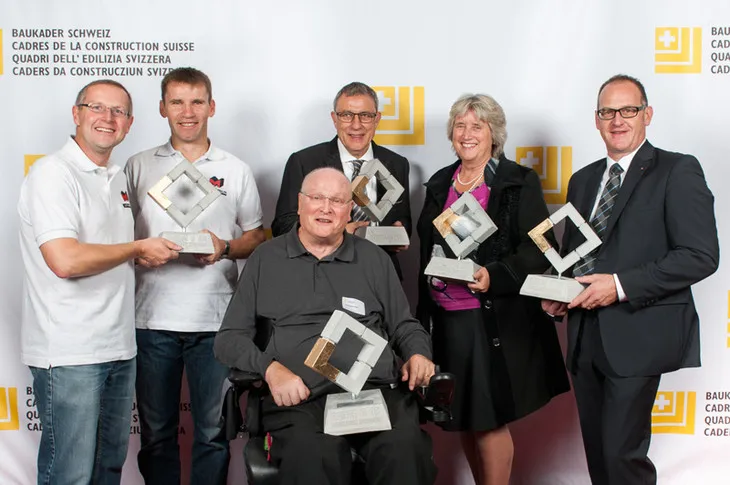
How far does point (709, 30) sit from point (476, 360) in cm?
221

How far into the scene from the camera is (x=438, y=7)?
12.3 ft

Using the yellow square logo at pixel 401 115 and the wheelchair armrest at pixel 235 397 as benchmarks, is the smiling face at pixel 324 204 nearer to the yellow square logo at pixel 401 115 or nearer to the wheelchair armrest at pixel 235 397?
the wheelchair armrest at pixel 235 397

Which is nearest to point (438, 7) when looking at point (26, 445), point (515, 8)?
point (515, 8)

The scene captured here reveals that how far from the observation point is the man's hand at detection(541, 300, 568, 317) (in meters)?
2.77

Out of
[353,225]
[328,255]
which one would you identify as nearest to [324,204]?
[328,255]

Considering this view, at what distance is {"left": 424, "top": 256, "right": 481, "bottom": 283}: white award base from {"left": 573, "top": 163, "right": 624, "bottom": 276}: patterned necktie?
1.38ft

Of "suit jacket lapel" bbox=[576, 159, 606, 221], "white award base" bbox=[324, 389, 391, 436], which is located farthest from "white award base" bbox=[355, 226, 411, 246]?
"white award base" bbox=[324, 389, 391, 436]

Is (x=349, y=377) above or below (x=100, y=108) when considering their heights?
below

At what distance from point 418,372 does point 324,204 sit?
68 centimetres

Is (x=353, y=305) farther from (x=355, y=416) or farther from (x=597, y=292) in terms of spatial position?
(x=597, y=292)

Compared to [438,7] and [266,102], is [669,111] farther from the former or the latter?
[266,102]

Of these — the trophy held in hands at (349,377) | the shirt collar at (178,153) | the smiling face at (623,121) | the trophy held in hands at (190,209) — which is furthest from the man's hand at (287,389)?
the smiling face at (623,121)

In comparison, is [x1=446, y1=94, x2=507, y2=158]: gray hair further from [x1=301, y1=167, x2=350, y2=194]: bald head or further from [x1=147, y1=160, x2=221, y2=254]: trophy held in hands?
[x1=147, y1=160, x2=221, y2=254]: trophy held in hands

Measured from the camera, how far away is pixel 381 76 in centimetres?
377
